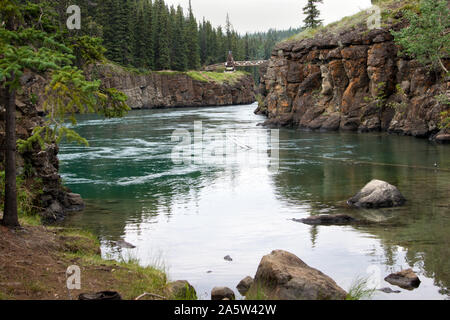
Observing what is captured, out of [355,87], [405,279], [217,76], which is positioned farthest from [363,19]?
[217,76]

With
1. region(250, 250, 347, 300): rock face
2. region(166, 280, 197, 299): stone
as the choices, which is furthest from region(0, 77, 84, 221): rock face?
region(250, 250, 347, 300): rock face

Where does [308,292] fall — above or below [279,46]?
below

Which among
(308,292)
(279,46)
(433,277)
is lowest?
(433,277)

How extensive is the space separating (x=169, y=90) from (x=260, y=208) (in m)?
91.0

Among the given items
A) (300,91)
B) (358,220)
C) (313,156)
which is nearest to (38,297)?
(358,220)

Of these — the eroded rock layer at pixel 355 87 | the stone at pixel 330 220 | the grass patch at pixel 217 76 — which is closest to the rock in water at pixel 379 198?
the stone at pixel 330 220

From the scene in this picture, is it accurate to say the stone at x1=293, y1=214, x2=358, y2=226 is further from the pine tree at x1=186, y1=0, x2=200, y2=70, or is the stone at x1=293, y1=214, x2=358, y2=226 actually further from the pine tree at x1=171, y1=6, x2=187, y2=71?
the pine tree at x1=186, y1=0, x2=200, y2=70

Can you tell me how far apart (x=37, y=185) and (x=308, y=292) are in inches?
486

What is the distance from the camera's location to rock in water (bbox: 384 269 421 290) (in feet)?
38.3

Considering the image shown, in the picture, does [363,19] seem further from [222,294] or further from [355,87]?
[222,294]

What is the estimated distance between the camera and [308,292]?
9242mm

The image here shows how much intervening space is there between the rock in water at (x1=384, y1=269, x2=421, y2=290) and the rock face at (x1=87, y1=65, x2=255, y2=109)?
282ft

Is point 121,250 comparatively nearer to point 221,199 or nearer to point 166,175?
point 221,199

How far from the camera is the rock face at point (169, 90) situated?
99.7 metres
